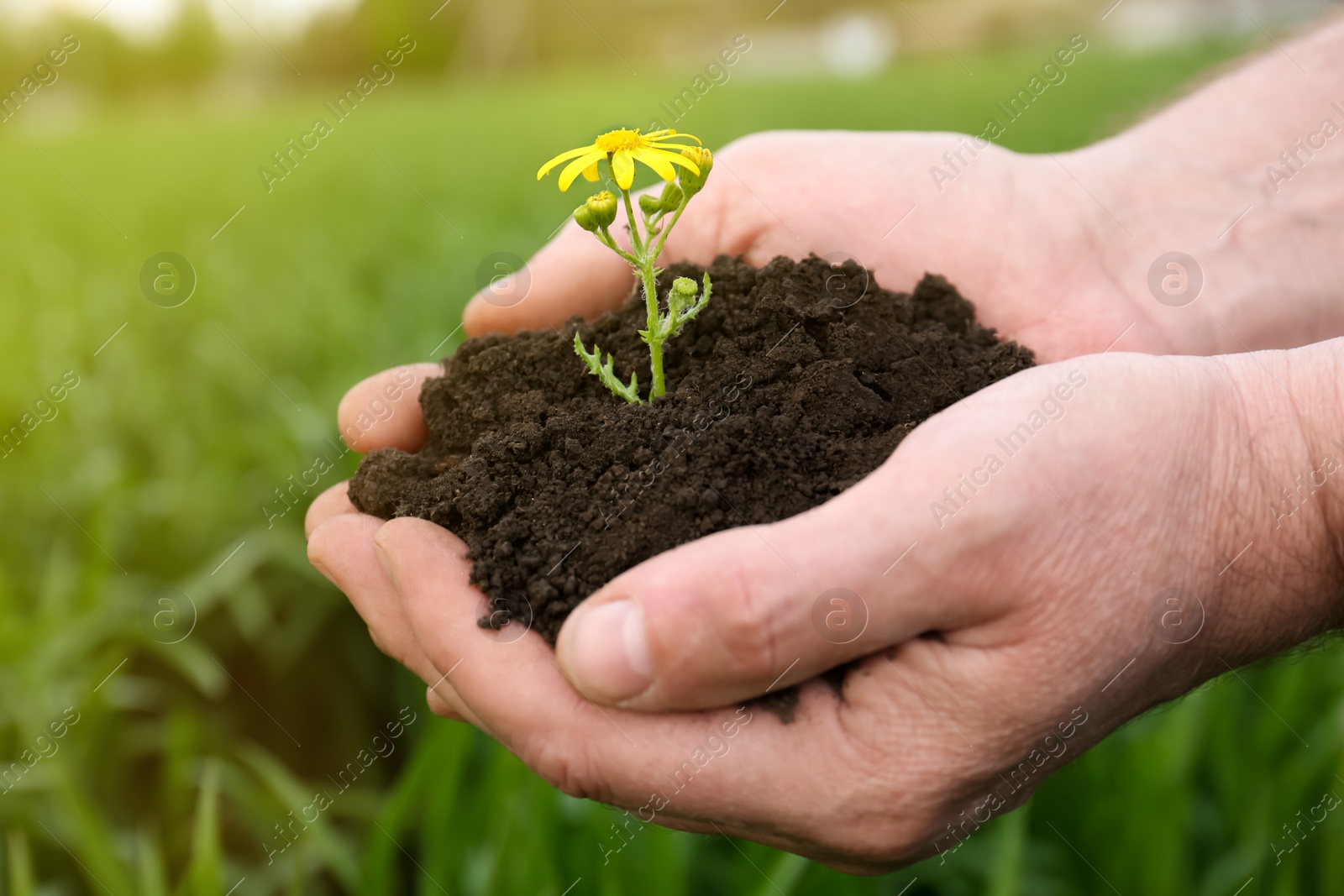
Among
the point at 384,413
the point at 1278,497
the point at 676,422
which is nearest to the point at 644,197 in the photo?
the point at 676,422

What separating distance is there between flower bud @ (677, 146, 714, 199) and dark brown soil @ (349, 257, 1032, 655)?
0.74ft

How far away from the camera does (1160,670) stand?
1.18 metres

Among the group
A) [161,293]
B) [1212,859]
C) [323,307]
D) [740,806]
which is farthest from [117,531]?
[1212,859]

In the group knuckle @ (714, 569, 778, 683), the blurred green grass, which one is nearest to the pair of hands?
knuckle @ (714, 569, 778, 683)

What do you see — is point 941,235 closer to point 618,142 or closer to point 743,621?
point 618,142

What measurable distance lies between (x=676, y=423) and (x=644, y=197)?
0.31 meters

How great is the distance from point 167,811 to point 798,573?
1.82 meters

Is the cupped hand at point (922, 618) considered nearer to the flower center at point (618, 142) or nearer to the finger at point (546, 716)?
the finger at point (546, 716)

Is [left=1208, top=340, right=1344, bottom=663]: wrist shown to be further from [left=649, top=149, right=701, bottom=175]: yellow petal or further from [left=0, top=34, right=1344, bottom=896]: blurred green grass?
[left=649, top=149, right=701, bottom=175]: yellow petal

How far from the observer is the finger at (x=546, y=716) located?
105 centimetres

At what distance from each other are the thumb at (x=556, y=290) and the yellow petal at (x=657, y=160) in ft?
1.65

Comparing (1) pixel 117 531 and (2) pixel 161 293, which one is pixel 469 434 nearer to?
(1) pixel 117 531

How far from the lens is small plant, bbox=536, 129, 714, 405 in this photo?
45.0 inches

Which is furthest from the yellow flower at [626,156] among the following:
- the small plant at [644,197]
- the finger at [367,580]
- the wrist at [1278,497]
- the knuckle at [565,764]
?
the wrist at [1278,497]
